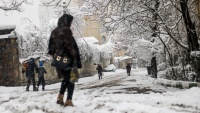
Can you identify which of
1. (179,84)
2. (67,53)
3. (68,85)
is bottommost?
(179,84)

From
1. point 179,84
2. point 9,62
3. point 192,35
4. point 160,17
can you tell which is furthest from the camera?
point 9,62

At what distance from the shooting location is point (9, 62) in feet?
72.2

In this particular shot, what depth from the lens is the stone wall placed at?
21.7 metres

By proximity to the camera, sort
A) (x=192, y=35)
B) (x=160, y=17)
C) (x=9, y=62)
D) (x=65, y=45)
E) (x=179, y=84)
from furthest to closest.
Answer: (x=9, y=62)
(x=160, y=17)
(x=179, y=84)
(x=192, y=35)
(x=65, y=45)

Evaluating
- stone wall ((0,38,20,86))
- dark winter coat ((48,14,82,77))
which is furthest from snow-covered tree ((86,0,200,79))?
stone wall ((0,38,20,86))

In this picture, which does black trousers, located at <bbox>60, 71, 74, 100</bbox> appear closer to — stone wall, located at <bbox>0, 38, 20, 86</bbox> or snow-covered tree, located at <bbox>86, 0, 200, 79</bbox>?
snow-covered tree, located at <bbox>86, 0, 200, 79</bbox>

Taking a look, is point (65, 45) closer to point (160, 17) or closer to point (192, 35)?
point (192, 35)

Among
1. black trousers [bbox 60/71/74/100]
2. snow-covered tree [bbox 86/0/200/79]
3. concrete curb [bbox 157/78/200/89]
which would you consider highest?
snow-covered tree [bbox 86/0/200/79]

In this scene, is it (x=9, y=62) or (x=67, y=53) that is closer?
(x=67, y=53)

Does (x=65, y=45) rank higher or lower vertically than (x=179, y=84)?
higher

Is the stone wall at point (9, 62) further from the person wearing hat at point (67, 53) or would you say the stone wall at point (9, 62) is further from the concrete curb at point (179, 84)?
the person wearing hat at point (67, 53)

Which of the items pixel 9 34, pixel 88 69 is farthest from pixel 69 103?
pixel 88 69

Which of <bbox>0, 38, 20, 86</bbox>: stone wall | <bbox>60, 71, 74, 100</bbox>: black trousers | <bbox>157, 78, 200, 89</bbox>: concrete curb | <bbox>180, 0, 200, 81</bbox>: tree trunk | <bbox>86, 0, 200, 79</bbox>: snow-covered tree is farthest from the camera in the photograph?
<bbox>0, 38, 20, 86</bbox>: stone wall

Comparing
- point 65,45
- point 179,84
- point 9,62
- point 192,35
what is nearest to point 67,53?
point 65,45
